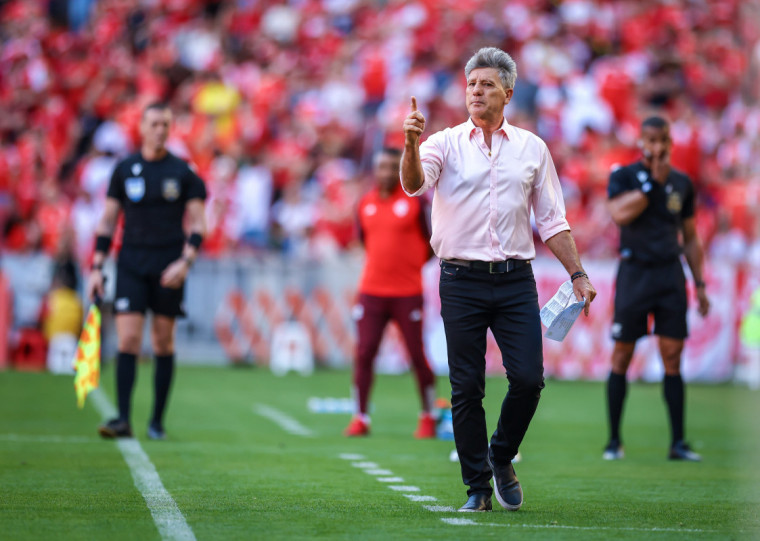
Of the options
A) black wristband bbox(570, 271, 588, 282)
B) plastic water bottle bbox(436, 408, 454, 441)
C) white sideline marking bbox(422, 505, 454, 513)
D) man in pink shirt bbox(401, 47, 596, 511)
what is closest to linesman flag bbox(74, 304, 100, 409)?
plastic water bottle bbox(436, 408, 454, 441)

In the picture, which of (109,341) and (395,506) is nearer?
(395,506)

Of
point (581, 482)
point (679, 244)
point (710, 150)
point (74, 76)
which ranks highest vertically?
point (74, 76)

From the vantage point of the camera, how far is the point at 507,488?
22.2 ft

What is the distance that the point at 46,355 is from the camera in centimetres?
1947

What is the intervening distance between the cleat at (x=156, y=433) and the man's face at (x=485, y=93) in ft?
16.2

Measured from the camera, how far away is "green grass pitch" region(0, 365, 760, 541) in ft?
20.0

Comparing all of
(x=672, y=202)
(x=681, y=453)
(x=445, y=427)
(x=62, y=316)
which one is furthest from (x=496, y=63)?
(x=62, y=316)

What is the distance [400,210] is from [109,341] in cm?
927

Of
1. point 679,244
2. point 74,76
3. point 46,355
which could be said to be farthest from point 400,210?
point 74,76

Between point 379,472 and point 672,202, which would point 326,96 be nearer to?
point 672,202

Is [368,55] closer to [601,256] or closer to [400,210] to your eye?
[601,256]

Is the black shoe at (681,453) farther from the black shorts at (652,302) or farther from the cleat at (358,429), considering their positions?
the cleat at (358,429)

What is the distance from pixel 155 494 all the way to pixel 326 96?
53.1 feet

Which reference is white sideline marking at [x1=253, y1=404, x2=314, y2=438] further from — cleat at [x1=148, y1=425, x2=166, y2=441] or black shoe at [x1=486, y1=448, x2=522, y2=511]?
black shoe at [x1=486, y1=448, x2=522, y2=511]
